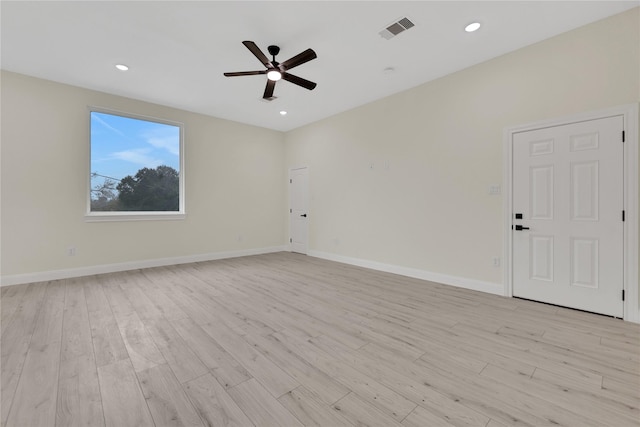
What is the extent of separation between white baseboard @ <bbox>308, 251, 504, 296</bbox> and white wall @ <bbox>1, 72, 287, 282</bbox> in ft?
9.23

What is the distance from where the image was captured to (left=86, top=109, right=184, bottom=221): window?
4.59 meters

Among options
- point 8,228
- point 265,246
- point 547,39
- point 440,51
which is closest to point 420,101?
point 440,51

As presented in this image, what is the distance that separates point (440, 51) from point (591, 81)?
163 centimetres

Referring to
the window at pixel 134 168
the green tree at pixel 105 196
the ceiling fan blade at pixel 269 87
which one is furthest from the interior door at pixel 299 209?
the green tree at pixel 105 196

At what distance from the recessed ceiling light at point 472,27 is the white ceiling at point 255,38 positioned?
0.19 ft

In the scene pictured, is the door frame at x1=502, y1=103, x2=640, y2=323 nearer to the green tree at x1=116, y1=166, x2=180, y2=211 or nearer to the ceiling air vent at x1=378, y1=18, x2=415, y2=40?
the ceiling air vent at x1=378, y1=18, x2=415, y2=40

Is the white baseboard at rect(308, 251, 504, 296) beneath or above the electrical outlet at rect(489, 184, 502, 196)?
beneath

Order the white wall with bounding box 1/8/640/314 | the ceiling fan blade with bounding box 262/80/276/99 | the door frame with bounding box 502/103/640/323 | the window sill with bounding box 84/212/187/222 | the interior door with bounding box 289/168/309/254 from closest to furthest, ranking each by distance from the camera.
A: the door frame with bounding box 502/103/640/323 → the white wall with bounding box 1/8/640/314 → the ceiling fan blade with bounding box 262/80/276/99 → the window sill with bounding box 84/212/187/222 → the interior door with bounding box 289/168/309/254

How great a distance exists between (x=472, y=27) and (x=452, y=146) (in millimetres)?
1484

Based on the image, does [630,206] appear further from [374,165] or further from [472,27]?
[374,165]

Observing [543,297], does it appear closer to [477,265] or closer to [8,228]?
[477,265]

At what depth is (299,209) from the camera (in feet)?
21.8

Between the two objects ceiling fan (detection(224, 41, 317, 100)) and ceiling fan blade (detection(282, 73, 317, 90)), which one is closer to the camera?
ceiling fan (detection(224, 41, 317, 100))

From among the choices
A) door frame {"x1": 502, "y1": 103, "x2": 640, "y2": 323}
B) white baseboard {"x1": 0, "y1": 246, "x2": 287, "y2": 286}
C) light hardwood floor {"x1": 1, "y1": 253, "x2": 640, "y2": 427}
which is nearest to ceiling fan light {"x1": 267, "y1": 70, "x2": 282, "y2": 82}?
light hardwood floor {"x1": 1, "y1": 253, "x2": 640, "y2": 427}
